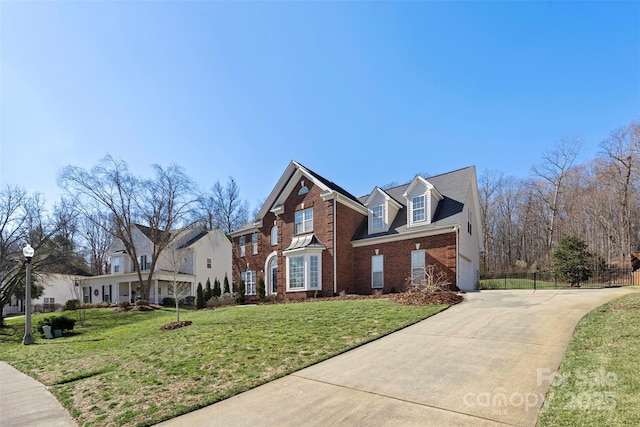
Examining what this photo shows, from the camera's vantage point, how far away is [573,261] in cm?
2122

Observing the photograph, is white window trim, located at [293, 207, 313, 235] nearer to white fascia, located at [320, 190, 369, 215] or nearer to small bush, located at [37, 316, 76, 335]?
white fascia, located at [320, 190, 369, 215]

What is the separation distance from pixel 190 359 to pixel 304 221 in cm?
1457

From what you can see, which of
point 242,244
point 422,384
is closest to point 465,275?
point 422,384

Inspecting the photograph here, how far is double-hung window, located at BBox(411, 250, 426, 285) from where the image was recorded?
1781 centimetres

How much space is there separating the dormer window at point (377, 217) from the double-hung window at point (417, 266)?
9.64ft

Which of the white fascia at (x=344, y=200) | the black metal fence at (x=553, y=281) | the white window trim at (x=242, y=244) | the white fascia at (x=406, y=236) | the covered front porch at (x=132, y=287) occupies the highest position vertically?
the white fascia at (x=344, y=200)

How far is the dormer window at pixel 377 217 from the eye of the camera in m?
20.6

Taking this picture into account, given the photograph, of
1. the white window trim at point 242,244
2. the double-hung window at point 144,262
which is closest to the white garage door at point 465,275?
the white window trim at point 242,244

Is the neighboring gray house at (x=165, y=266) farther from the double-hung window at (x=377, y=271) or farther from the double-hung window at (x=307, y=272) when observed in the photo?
the double-hung window at (x=377, y=271)

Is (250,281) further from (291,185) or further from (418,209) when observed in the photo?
(418,209)

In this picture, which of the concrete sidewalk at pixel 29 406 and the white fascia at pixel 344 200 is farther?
the white fascia at pixel 344 200

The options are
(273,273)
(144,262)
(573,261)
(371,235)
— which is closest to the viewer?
(371,235)

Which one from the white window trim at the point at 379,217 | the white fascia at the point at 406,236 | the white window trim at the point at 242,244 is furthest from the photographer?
the white window trim at the point at 242,244

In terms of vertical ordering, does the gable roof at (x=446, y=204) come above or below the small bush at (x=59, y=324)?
above
